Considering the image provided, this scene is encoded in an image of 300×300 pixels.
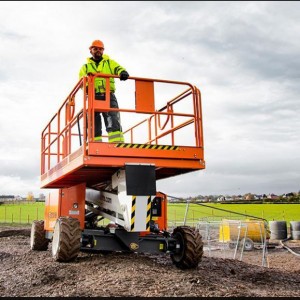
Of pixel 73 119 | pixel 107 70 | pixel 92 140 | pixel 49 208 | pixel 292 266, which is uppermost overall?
pixel 107 70

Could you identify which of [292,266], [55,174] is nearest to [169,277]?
[55,174]

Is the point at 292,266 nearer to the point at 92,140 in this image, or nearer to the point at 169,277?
the point at 169,277

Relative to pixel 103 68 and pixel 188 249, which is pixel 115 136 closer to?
pixel 103 68

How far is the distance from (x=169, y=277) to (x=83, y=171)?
2677 millimetres

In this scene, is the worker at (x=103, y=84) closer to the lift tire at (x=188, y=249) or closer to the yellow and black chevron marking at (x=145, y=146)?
the yellow and black chevron marking at (x=145, y=146)

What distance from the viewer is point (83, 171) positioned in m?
8.98

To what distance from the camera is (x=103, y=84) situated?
9.59 metres

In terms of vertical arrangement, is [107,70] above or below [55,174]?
above

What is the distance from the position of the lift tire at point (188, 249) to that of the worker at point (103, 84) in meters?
2.36

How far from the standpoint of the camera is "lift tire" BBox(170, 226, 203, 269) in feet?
30.7

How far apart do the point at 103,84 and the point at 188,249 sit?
3.78 m

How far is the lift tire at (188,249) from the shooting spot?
934cm

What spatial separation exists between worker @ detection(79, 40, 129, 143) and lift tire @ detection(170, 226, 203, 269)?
236 cm

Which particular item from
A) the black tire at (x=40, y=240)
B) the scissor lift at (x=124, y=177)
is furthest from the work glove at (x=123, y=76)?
the black tire at (x=40, y=240)
